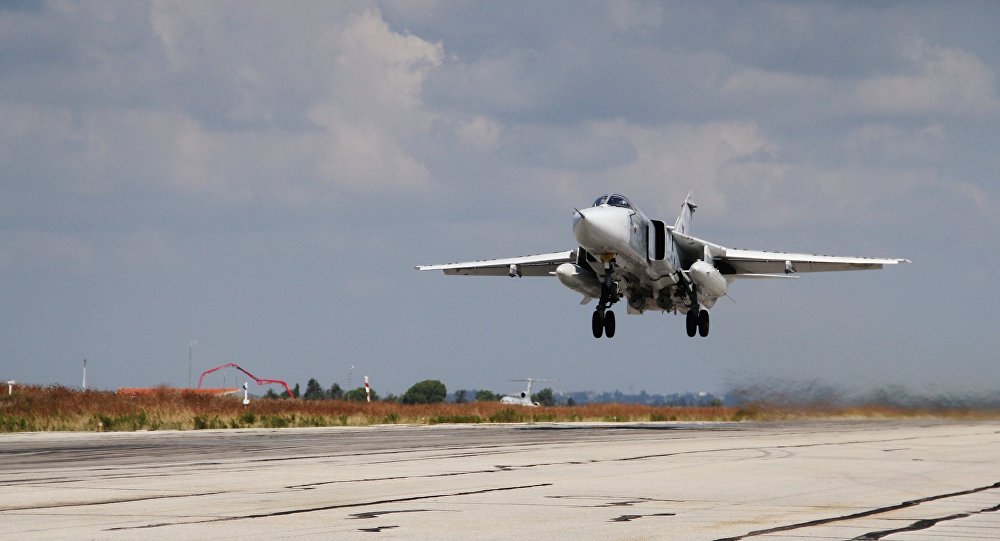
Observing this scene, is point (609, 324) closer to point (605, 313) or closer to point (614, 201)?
point (605, 313)

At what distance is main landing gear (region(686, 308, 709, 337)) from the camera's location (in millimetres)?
39881

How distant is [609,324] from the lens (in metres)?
37.3

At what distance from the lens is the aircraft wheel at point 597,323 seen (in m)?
37.0

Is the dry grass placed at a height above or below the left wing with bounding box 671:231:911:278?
below

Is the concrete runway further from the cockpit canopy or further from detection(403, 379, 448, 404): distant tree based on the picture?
detection(403, 379, 448, 404): distant tree

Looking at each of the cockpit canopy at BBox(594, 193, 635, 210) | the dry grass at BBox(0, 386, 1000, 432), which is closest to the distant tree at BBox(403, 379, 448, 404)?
the dry grass at BBox(0, 386, 1000, 432)

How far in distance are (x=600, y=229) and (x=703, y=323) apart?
11.2 metres

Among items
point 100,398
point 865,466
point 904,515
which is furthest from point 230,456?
point 100,398

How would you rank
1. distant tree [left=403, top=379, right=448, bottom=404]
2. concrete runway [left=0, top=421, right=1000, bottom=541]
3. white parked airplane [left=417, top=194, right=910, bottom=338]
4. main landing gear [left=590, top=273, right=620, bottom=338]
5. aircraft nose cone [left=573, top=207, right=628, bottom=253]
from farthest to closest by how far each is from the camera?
distant tree [left=403, top=379, right=448, bottom=404] < main landing gear [left=590, top=273, right=620, bottom=338] < white parked airplane [left=417, top=194, right=910, bottom=338] < aircraft nose cone [left=573, top=207, right=628, bottom=253] < concrete runway [left=0, top=421, right=1000, bottom=541]

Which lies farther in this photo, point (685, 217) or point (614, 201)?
point (685, 217)

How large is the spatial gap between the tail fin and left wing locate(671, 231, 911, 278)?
170 cm

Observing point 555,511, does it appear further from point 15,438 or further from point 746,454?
point 15,438

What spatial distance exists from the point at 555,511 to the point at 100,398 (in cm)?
3412

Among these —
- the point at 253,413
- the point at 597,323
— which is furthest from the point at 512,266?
the point at 253,413
